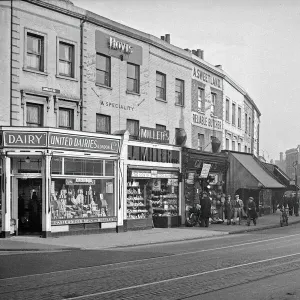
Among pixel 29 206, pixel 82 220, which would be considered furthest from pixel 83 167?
pixel 29 206

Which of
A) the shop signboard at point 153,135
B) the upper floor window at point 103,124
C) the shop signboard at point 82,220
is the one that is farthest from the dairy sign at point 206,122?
the shop signboard at point 82,220

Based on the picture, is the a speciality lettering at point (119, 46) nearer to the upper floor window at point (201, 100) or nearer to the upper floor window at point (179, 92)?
the upper floor window at point (179, 92)

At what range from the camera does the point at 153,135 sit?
96.1 ft

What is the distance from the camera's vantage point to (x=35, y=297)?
33.3 ft

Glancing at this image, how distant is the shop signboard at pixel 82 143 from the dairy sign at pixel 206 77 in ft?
36.5

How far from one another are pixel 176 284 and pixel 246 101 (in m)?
38.2

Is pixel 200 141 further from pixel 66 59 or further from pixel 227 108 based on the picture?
pixel 66 59

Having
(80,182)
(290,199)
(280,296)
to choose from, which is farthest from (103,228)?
(290,199)

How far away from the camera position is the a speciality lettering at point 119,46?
2844cm

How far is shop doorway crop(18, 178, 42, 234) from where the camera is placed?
23531 millimetres

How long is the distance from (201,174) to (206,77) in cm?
753

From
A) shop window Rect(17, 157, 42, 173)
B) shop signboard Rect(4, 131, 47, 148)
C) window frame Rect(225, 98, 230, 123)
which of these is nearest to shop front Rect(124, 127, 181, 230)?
shop window Rect(17, 157, 42, 173)

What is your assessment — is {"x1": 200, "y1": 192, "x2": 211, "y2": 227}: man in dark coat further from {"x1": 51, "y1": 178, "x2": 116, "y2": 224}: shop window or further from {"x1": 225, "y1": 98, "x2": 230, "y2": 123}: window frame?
{"x1": 225, "y1": 98, "x2": 230, "y2": 123}: window frame

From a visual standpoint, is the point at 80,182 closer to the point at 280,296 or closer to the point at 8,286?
the point at 8,286
